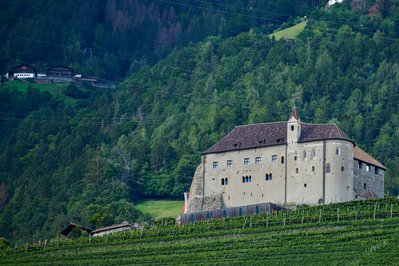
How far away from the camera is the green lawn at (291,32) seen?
562 feet

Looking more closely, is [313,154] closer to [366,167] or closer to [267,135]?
[366,167]

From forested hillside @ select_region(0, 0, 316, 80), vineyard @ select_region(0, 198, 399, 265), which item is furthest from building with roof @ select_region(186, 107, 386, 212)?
forested hillside @ select_region(0, 0, 316, 80)

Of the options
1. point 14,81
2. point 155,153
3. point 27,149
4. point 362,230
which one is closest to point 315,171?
point 362,230

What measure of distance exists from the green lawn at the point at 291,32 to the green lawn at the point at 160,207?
41566mm

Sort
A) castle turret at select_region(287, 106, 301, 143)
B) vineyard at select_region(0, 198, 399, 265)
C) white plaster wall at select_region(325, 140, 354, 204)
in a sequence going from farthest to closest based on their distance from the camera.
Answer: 1. castle turret at select_region(287, 106, 301, 143)
2. white plaster wall at select_region(325, 140, 354, 204)
3. vineyard at select_region(0, 198, 399, 265)

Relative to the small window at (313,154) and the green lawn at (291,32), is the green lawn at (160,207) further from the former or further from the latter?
the green lawn at (291,32)

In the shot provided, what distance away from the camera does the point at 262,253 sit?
96.4m

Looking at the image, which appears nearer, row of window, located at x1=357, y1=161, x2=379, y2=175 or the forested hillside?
row of window, located at x1=357, y1=161, x2=379, y2=175

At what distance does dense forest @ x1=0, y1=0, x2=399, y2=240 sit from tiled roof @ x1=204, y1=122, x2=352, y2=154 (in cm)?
1135

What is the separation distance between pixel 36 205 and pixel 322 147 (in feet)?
126

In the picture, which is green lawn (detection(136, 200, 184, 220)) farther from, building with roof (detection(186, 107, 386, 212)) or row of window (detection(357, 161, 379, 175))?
row of window (detection(357, 161, 379, 175))

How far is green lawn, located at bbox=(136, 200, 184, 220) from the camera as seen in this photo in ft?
412

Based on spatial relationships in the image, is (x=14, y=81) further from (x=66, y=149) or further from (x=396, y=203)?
(x=396, y=203)

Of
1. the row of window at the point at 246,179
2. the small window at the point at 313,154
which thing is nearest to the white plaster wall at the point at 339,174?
the small window at the point at 313,154
